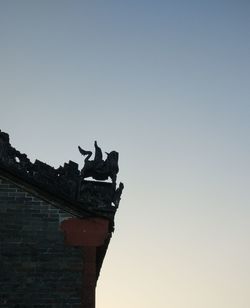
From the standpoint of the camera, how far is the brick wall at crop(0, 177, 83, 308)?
8.66 metres

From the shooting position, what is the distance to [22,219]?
30.8 ft

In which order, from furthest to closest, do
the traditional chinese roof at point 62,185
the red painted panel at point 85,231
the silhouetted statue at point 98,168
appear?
the silhouetted statue at point 98,168, the traditional chinese roof at point 62,185, the red painted panel at point 85,231

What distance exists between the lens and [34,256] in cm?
905

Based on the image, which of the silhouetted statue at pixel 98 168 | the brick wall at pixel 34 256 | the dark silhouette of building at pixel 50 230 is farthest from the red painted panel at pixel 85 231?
the silhouetted statue at pixel 98 168

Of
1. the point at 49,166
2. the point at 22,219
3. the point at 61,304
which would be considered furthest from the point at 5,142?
the point at 61,304

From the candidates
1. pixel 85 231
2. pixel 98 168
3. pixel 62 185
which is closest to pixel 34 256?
pixel 85 231

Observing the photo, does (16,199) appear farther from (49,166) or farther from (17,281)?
(17,281)

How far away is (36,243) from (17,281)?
0.85 meters

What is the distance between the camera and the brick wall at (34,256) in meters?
8.66

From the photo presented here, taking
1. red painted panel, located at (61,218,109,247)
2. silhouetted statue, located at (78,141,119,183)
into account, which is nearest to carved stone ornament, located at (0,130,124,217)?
silhouetted statue, located at (78,141,119,183)

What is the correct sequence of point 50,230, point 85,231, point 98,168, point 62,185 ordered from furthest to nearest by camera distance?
point 98,168, point 62,185, point 85,231, point 50,230

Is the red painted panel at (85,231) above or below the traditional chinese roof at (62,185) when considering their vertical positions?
below

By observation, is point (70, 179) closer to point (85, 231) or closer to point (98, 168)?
point (98, 168)

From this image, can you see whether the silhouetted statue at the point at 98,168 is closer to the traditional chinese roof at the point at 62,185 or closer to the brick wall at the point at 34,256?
the traditional chinese roof at the point at 62,185
